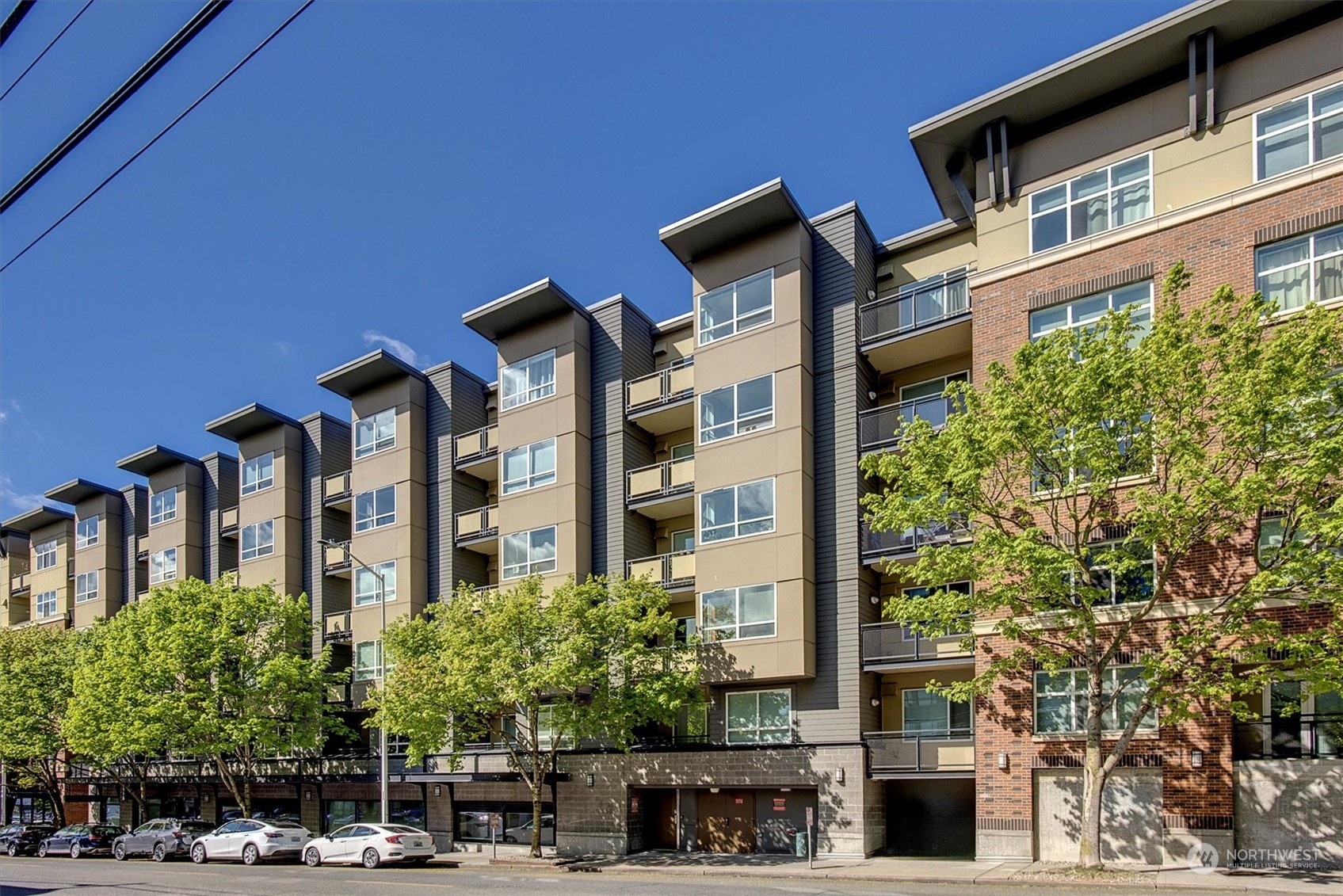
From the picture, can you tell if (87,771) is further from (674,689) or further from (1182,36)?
(1182,36)

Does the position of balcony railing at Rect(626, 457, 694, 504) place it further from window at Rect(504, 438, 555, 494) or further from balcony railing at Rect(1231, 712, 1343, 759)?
balcony railing at Rect(1231, 712, 1343, 759)

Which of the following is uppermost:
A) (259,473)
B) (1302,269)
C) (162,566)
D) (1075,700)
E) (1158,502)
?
(1302,269)

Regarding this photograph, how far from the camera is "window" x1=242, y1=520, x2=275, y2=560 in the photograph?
4241 cm

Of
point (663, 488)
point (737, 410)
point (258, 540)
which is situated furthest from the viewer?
point (258, 540)

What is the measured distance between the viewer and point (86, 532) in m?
52.3

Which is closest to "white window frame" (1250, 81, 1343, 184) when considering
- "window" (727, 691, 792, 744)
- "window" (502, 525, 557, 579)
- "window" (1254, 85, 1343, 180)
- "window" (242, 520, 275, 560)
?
"window" (1254, 85, 1343, 180)

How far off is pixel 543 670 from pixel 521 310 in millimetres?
13195

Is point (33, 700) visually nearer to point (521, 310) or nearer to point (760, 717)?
point (521, 310)

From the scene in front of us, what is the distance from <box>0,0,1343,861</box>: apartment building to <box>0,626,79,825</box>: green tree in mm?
12511

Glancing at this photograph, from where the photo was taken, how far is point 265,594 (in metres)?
36.7

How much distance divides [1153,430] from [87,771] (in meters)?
49.0

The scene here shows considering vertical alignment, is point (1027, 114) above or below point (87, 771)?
above

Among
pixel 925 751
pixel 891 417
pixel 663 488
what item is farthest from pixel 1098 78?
pixel 925 751

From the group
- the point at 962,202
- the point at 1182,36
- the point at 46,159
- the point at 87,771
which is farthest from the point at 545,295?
the point at 87,771
